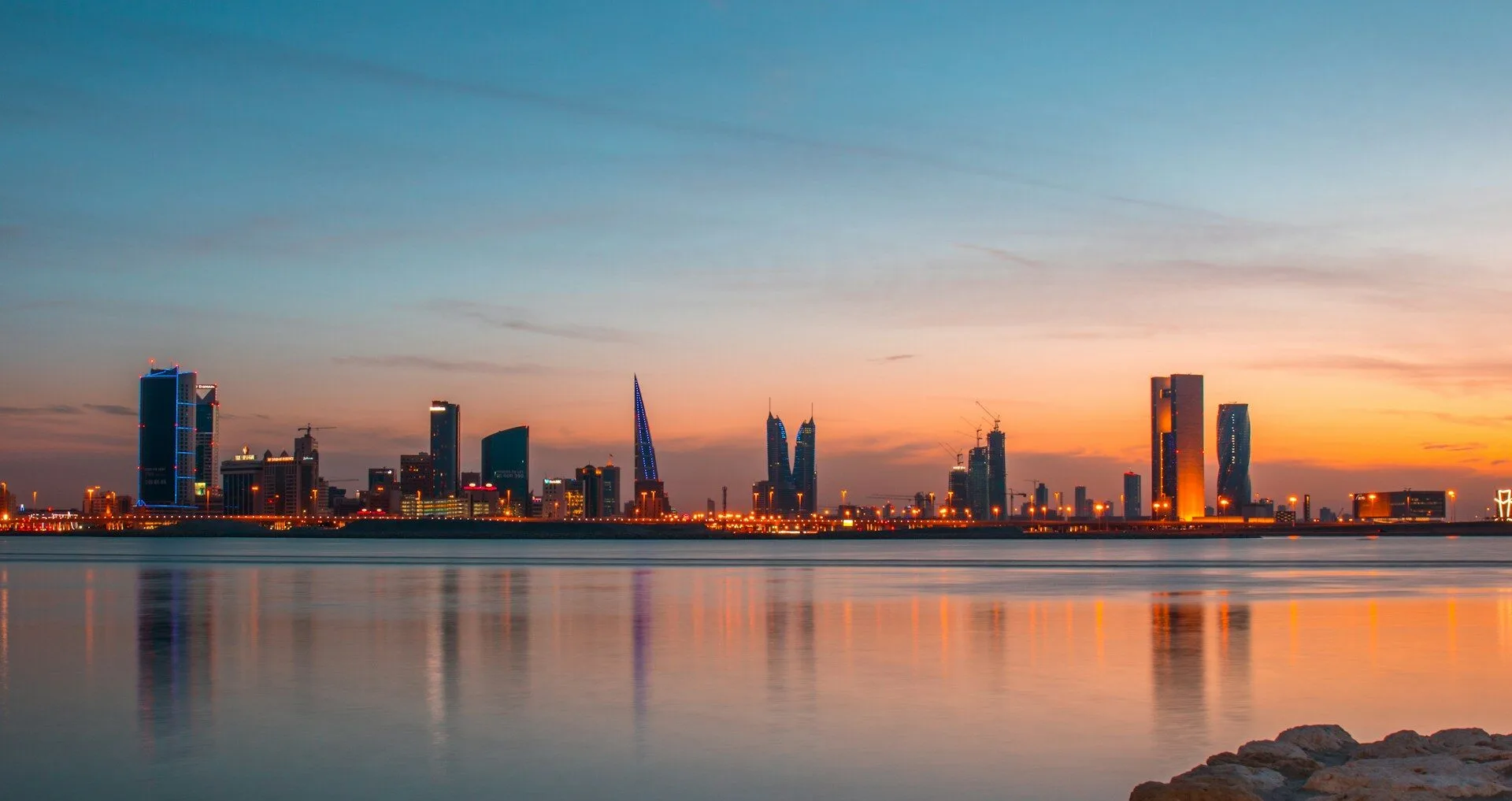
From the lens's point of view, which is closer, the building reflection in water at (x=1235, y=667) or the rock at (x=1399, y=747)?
the rock at (x=1399, y=747)

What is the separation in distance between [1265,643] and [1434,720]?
11901 millimetres

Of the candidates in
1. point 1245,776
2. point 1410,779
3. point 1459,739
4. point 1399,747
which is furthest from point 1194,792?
point 1459,739

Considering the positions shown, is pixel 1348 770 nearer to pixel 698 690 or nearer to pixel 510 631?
pixel 698 690

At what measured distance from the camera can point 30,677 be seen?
86.8ft

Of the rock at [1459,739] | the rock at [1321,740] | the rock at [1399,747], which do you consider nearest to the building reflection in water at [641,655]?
the rock at [1321,740]

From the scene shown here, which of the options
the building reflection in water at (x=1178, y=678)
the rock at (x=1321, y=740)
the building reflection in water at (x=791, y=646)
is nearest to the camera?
the rock at (x=1321, y=740)

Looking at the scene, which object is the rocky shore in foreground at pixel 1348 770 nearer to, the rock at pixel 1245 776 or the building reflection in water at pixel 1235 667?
the rock at pixel 1245 776

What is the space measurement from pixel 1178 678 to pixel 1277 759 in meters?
10.3

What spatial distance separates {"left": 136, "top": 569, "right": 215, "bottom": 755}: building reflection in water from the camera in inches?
780

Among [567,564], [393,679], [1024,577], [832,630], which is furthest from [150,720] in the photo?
[567,564]

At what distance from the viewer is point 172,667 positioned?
27.6 m

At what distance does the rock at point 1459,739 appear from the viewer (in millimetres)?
17188

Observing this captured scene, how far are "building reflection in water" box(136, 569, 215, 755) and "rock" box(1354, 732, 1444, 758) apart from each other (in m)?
15.9

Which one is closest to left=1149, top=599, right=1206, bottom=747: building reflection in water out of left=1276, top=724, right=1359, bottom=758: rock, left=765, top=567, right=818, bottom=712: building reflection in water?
left=1276, top=724, right=1359, bottom=758: rock
